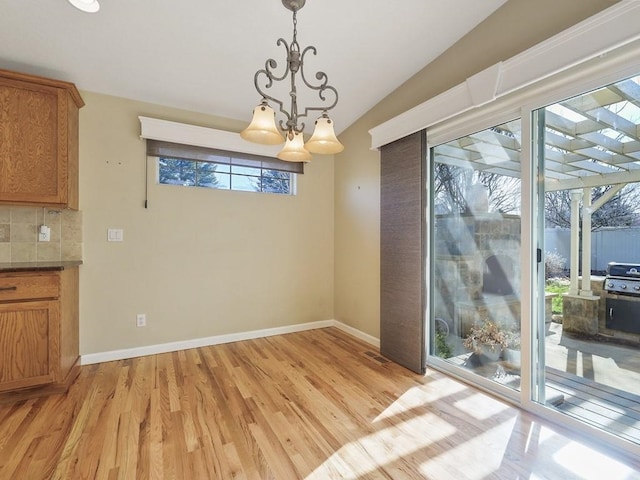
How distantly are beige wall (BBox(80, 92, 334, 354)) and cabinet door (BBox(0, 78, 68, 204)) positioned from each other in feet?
1.26

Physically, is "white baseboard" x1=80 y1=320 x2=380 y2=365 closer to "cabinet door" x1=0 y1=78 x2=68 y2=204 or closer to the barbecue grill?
"cabinet door" x1=0 y1=78 x2=68 y2=204

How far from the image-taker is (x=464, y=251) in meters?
2.55

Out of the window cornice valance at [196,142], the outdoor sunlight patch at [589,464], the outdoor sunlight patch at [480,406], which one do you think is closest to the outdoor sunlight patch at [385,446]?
the outdoor sunlight patch at [480,406]

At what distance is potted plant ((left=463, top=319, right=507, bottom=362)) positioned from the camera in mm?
2316

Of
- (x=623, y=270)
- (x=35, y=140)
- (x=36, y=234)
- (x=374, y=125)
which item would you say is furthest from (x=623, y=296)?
(x=36, y=234)

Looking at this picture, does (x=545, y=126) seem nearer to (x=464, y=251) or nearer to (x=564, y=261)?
(x=564, y=261)

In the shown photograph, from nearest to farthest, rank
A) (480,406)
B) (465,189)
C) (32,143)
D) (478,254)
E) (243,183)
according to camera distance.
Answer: (480,406), (32,143), (478,254), (465,189), (243,183)

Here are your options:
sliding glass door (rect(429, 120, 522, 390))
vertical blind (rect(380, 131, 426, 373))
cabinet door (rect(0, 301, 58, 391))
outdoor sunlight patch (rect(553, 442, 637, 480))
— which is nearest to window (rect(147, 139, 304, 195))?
vertical blind (rect(380, 131, 426, 373))

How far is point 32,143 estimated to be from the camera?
233 cm

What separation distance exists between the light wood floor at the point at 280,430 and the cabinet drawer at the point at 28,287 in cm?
74

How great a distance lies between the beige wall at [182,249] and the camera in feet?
9.23

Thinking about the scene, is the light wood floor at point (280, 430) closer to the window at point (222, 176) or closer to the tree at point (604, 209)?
the tree at point (604, 209)

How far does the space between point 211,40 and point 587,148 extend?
2.69m

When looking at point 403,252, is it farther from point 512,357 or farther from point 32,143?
point 32,143
